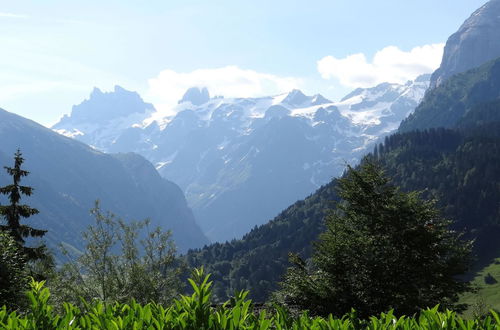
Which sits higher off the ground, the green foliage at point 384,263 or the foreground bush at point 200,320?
the foreground bush at point 200,320

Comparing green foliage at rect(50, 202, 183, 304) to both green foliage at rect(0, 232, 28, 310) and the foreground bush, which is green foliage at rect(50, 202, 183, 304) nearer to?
green foliage at rect(0, 232, 28, 310)

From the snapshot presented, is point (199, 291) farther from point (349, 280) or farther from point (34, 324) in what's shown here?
point (349, 280)

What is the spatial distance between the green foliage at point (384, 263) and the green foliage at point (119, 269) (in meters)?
9.26

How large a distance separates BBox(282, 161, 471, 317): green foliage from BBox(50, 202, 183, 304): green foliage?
9261 millimetres

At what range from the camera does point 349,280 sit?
29.3m

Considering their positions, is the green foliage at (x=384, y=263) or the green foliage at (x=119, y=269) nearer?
the green foliage at (x=384, y=263)

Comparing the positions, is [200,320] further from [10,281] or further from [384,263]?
[384,263]

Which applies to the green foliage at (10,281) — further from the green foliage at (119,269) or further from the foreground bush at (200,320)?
the foreground bush at (200,320)

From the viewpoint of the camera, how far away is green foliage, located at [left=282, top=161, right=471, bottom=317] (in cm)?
2841

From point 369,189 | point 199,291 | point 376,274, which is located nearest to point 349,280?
point 376,274

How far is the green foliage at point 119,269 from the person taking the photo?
32094 millimetres

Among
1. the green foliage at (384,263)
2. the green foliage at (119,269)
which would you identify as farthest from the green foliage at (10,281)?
→ the green foliage at (384,263)

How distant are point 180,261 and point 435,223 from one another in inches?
724

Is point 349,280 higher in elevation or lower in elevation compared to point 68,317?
lower
